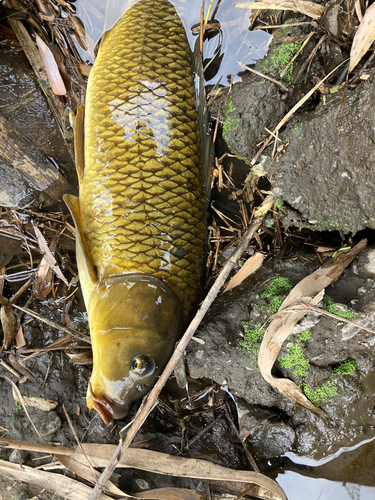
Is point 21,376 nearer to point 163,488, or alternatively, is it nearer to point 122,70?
point 163,488

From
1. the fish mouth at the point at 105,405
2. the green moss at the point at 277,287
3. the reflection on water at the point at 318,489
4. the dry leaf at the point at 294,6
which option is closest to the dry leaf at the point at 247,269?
the green moss at the point at 277,287

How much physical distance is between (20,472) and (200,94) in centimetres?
341

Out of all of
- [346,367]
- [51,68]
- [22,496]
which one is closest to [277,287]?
[346,367]

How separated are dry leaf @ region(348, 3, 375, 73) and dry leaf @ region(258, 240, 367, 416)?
4.17ft

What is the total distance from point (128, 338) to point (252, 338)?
0.91 meters

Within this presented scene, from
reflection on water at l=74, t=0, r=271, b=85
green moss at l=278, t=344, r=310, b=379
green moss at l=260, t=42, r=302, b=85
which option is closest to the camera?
green moss at l=278, t=344, r=310, b=379

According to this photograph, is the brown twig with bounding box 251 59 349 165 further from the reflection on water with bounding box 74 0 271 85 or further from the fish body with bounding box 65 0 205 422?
the reflection on water with bounding box 74 0 271 85

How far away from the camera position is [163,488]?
270 cm

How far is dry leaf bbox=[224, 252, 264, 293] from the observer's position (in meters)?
2.77

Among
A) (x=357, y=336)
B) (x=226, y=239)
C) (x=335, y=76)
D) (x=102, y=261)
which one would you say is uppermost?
(x=335, y=76)

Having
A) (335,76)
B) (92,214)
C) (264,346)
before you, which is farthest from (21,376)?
(335,76)

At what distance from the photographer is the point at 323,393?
2617 mm

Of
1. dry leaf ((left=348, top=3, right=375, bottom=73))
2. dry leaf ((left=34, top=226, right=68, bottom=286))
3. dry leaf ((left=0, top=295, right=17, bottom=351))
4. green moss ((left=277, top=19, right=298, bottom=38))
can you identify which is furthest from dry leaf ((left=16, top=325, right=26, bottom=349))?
dry leaf ((left=348, top=3, right=375, bottom=73))

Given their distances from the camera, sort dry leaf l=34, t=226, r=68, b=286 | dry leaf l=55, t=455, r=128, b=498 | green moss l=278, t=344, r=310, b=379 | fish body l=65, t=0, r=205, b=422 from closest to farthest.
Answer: fish body l=65, t=0, r=205, b=422 < green moss l=278, t=344, r=310, b=379 < dry leaf l=55, t=455, r=128, b=498 < dry leaf l=34, t=226, r=68, b=286
